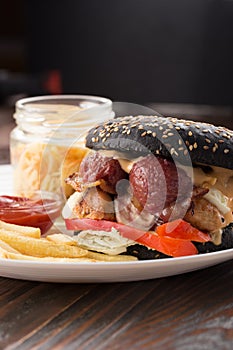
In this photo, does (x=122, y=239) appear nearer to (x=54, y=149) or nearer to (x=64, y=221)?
(x=64, y=221)

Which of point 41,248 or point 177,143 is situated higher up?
point 177,143

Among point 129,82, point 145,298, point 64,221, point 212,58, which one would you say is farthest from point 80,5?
point 145,298

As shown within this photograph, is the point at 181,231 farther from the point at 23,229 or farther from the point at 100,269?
the point at 23,229

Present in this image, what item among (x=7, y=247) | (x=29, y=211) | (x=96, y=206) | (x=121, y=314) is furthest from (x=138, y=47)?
(x=121, y=314)

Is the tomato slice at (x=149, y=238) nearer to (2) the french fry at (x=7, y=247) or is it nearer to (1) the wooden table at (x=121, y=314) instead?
(1) the wooden table at (x=121, y=314)

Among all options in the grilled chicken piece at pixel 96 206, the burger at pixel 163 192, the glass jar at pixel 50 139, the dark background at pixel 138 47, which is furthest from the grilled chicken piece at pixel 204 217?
the dark background at pixel 138 47

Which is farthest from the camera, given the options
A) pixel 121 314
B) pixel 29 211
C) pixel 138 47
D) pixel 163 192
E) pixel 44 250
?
pixel 138 47
